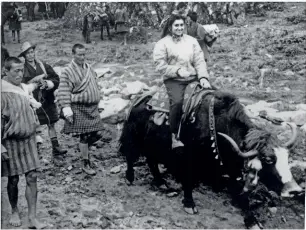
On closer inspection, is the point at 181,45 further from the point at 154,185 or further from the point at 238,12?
the point at 238,12

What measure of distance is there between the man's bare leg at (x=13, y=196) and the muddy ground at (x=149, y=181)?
0.25ft

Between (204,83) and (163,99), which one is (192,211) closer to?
(163,99)

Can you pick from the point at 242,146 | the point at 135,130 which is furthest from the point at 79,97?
the point at 242,146

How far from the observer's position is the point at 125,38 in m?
13.0

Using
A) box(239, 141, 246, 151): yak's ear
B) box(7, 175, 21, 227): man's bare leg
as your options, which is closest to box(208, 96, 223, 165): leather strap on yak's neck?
box(239, 141, 246, 151): yak's ear

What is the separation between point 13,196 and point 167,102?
179 cm

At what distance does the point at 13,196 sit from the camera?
11.6 ft

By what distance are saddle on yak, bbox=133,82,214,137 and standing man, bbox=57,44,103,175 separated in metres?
0.72

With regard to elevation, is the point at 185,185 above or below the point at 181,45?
below

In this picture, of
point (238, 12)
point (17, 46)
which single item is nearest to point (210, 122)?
point (17, 46)

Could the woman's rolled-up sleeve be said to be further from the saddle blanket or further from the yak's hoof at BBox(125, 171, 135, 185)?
the yak's hoof at BBox(125, 171, 135, 185)

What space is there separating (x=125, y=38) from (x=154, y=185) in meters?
9.07

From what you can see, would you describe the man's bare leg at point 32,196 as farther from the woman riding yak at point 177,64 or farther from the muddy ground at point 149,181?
the woman riding yak at point 177,64

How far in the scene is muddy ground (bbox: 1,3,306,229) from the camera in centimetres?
389
